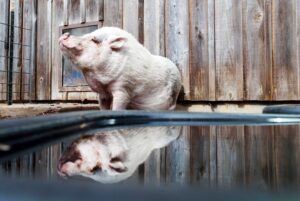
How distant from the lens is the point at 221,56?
2.62 metres

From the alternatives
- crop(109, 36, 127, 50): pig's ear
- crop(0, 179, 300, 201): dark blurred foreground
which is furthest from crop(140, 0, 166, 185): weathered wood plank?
crop(0, 179, 300, 201): dark blurred foreground

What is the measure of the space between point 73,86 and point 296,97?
1.95m

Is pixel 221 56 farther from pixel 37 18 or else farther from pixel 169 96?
pixel 37 18

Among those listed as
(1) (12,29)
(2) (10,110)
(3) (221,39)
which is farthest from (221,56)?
(1) (12,29)

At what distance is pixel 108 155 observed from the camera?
55 cm

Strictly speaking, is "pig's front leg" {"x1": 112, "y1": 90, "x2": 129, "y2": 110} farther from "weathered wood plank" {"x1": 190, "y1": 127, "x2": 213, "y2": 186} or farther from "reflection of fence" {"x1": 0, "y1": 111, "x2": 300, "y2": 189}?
"weathered wood plank" {"x1": 190, "y1": 127, "x2": 213, "y2": 186}

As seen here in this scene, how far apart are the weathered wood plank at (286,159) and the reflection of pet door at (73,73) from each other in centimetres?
265

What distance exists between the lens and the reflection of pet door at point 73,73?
3.35m

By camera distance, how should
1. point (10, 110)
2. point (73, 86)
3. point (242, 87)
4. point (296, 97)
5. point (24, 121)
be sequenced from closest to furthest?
point (24, 121) < point (296, 97) < point (242, 87) < point (10, 110) < point (73, 86)

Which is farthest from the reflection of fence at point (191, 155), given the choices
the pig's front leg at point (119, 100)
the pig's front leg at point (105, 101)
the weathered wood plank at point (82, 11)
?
the weathered wood plank at point (82, 11)

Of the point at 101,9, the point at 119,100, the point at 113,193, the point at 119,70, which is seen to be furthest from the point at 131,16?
the point at 113,193

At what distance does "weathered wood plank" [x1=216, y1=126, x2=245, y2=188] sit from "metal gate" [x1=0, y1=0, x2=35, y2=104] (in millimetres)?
3183

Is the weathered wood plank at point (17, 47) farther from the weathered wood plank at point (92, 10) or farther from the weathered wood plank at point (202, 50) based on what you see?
the weathered wood plank at point (202, 50)

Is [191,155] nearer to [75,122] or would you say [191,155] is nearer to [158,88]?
[75,122]
